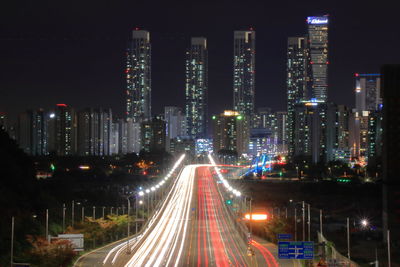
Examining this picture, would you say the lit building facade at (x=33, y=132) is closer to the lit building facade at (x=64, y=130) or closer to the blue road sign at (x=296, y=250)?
the lit building facade at (x=64, y=130)

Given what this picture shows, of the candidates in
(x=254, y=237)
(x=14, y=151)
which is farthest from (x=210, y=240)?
(x=14, y=151)

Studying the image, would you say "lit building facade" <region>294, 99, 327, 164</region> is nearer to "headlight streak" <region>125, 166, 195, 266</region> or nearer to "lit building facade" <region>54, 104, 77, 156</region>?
"lit building facade" <region>54, 104, 77, 156</region>

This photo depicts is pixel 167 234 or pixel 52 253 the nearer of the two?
pixel 52 253

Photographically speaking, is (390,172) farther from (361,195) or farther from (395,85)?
(361,195)

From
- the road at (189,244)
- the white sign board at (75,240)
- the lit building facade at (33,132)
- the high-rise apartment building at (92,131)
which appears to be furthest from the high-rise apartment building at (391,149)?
the high-rise apartment building at (92,131)

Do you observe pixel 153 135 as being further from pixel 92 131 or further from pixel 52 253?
pixel 52 253

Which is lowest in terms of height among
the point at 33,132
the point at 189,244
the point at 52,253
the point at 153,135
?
the point at 189,244

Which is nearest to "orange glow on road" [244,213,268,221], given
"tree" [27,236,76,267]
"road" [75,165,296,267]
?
"road" [75,165,296,267]

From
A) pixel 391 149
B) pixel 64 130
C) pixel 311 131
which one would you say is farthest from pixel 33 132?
pixel 391 149
